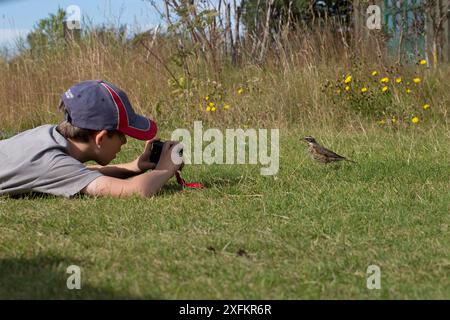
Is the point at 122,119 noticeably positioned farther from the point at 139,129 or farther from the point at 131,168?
the point at 131,168

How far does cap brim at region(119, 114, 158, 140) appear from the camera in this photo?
16.8ft

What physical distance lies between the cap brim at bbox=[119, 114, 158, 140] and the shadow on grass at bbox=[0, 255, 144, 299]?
1516 millimetres

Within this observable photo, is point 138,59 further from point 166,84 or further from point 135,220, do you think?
point 135,220

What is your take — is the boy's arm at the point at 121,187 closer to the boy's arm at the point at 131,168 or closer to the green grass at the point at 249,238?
the green grass at the point at 249,238

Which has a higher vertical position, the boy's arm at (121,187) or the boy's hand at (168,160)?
the boy's hand at (168,160)

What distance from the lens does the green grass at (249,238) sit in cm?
332

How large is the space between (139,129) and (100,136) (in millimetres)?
254

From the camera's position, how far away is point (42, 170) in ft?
16.5

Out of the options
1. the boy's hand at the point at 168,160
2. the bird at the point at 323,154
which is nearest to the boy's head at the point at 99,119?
the boy's hand at the point at 168,160

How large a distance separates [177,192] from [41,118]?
494 centimetres

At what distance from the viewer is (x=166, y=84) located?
10.2 meters
